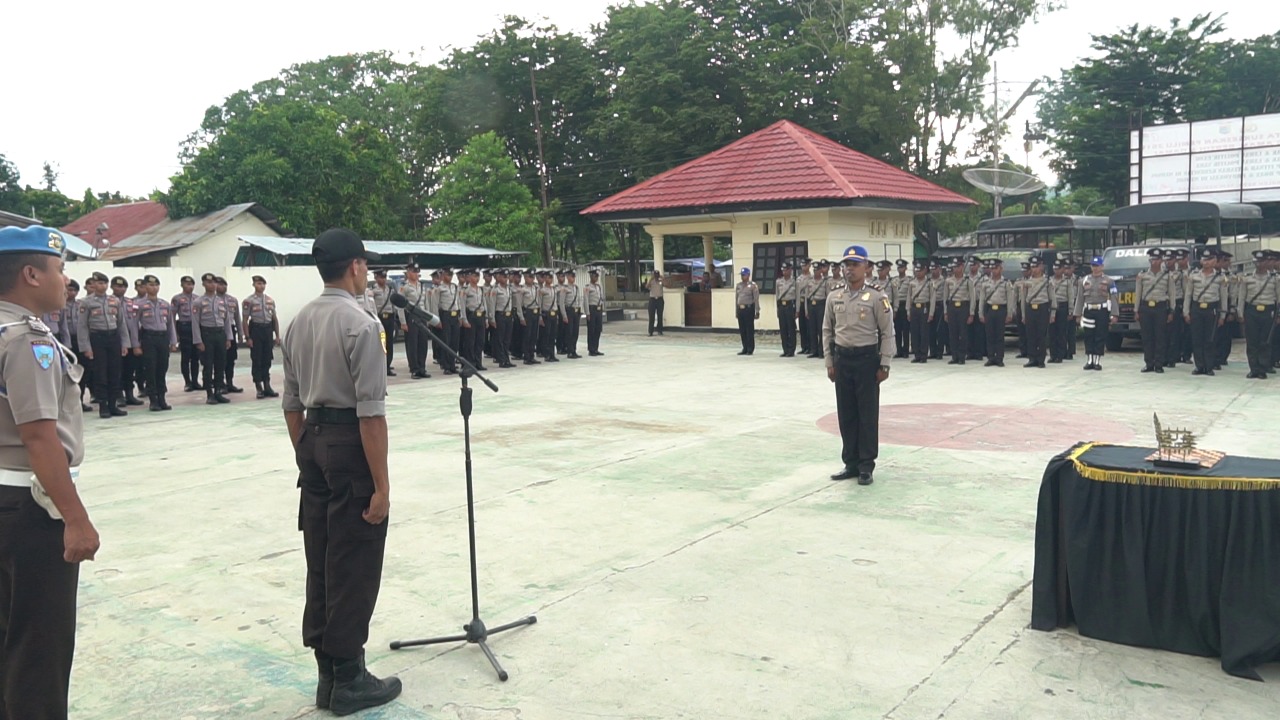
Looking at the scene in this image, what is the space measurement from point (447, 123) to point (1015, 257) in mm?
24310

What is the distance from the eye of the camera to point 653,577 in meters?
5.20

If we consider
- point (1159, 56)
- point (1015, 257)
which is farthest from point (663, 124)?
point (1159, 56)

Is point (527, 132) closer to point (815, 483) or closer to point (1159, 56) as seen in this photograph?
point (1159, 56)

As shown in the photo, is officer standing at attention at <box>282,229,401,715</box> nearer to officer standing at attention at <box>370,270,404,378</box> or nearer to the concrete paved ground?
the concrete paved ground

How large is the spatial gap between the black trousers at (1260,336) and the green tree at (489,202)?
23107 mm

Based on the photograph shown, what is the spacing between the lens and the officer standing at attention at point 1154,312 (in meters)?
14.4

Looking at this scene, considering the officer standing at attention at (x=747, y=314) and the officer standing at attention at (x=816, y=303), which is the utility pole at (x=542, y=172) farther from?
the officer standing at attention at (x=816, y=303)

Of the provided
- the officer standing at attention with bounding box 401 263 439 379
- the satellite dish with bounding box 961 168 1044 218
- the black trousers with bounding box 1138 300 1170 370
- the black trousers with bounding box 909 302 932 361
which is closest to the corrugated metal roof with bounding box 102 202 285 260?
the officer standing at attention with bounding box 401 263 439 379

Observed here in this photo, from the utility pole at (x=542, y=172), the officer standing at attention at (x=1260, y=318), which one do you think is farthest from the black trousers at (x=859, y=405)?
the utility pole at (x=542, y=172)

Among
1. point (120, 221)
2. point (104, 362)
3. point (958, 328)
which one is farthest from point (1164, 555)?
point (120, 221)

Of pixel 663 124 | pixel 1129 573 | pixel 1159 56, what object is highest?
pixel 1159 56

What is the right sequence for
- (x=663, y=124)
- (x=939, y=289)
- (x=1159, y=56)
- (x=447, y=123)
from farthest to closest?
1. (x=447, y=123)
2. (x=1159, y=56)
3. (x=663, y=124)
4. (x=939, y=289)

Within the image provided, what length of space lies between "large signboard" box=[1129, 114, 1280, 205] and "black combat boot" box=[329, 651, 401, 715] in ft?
93.9

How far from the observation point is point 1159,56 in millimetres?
35438
